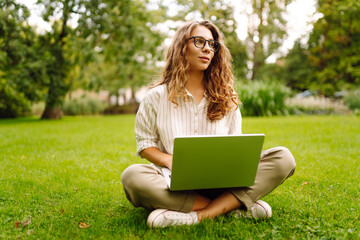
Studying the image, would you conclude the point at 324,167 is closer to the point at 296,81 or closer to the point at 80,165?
the point at 80,165

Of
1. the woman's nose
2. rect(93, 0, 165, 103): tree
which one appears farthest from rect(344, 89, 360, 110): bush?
the woman's nose

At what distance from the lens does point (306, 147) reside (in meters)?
4.86

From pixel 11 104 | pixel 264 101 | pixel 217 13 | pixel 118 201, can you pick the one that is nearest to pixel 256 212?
pixel 118 201

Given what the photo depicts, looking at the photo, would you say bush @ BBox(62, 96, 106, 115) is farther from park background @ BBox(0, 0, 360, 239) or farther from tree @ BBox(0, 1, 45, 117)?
tree @ BBox(0, 1, 45, 117)

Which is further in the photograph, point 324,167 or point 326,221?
point 324,167

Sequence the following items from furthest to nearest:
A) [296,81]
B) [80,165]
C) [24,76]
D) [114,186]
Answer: [296,81] < [24,76] < [80,165] < [114,186]

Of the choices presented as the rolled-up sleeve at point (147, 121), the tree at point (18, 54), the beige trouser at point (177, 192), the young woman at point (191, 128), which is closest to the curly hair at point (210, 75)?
the young woman at point (191, 128)

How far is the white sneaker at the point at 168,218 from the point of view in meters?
1.98

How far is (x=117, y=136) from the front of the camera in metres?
6.69

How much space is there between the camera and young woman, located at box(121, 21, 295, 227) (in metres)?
2.02

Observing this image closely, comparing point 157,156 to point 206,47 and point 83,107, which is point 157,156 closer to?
point 206,47

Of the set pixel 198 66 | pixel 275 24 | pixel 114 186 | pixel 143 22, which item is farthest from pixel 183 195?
pixel 275 24

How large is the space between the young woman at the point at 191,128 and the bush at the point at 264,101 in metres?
8.76

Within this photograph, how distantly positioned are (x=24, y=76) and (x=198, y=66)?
9712mm
